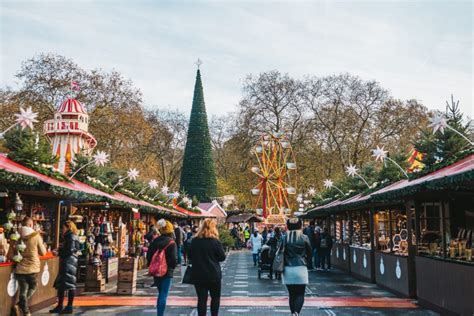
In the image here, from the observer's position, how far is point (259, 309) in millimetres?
10055

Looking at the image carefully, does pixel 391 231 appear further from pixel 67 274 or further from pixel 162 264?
pixel 67 274

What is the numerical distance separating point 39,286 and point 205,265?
4.56 metres

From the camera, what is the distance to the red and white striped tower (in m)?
32.5

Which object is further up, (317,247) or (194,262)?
(194,262)

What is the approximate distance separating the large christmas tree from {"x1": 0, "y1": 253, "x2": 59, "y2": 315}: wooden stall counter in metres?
48.8

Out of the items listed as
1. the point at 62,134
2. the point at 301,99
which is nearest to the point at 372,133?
the point at 301,99

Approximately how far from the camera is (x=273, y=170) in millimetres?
44938

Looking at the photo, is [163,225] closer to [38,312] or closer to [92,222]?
[38,312]

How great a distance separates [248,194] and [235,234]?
44.3 feet

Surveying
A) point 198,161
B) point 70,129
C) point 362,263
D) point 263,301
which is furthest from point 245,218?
point 263,301

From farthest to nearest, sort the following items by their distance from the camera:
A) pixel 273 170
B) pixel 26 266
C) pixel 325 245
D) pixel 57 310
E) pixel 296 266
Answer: pixel 273 170
pixel 325 245
pixel 57 310
pixel 26 266
pixel 296 266

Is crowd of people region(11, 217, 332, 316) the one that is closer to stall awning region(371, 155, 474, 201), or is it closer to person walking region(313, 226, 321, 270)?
stall awning region(371, 155, 474, 201)

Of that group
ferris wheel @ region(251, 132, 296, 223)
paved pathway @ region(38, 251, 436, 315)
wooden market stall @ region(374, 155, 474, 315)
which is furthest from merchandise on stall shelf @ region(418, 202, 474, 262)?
ferris wheel @ region(251, 132, 296, 223)

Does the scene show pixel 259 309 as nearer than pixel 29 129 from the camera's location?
Yes
